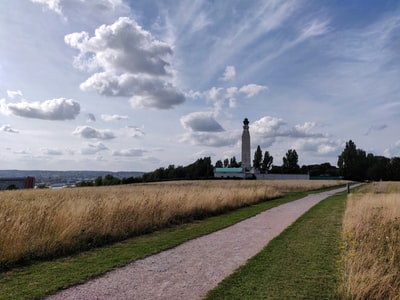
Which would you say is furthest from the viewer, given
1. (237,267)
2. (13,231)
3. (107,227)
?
(107,227)

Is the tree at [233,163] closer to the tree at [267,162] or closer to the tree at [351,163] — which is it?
the tree at [267,162]

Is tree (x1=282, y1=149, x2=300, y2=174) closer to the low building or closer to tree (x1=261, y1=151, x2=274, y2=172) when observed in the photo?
tree (x1=261, y1=151, x2=274, y2=172)

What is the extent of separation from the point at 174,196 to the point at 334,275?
11037mm

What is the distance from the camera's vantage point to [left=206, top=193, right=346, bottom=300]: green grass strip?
552 cm

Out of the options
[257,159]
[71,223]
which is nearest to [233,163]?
[257,159]

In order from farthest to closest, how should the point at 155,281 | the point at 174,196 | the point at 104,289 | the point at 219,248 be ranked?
the point at 174,196 → the point at 219,248 → the point at 155,281 → the point at 104,289

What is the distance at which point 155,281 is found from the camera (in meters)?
6.11

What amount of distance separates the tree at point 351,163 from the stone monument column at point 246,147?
33.9 metres

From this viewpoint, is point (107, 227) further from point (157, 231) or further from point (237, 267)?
point (237, 267)

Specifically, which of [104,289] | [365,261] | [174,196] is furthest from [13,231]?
[174,196]

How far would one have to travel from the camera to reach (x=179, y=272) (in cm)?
671

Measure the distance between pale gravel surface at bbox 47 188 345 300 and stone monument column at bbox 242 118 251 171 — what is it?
9639cm

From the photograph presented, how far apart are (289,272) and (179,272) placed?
207 centimetres

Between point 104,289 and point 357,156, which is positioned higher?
point 357,156
